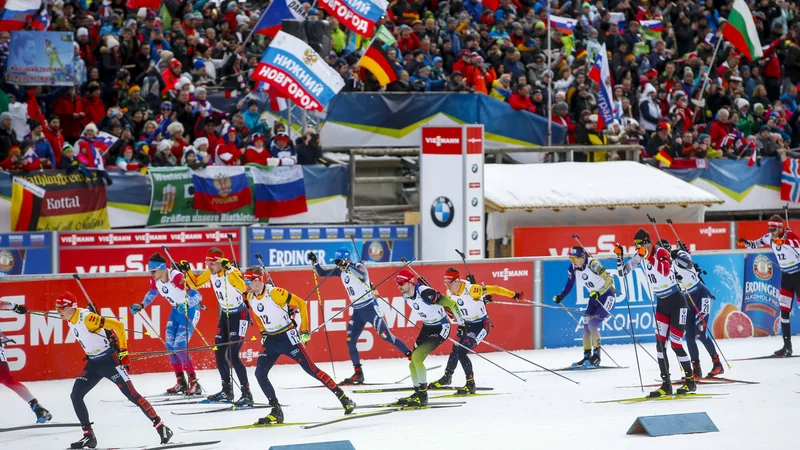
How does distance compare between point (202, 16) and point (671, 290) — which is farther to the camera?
point (202, 16)

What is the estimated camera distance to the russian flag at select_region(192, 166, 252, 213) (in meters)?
21.3

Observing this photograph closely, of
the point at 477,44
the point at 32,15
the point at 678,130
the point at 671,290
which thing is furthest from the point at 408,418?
the point at 678,130

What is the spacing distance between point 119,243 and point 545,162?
10388 millimetres

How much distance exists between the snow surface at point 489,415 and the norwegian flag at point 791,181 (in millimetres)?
9329

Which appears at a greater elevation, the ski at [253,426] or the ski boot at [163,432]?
the ski boot at [163,432]

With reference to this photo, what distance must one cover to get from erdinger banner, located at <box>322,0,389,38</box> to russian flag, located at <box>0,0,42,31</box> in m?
5.48

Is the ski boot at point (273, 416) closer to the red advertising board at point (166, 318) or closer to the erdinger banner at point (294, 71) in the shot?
the red advertising board at point (166, 318)

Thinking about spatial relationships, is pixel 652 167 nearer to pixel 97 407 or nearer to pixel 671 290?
pixel 671 290

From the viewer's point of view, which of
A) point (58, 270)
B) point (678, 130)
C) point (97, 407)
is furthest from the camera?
point (678, 130)

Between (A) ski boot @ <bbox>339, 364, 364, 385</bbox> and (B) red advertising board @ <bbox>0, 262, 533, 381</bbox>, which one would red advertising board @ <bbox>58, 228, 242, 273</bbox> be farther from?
(A) ski boot @ <bbox>339, 364, 364, 385</bbox>

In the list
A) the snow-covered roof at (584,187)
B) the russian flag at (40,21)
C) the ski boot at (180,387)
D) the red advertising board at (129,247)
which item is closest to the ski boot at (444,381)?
the ski boot at (180,387)

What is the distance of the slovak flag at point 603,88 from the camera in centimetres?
2630

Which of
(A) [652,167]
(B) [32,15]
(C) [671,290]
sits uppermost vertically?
(B) [32,15]

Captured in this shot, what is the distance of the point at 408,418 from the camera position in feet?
48.0
